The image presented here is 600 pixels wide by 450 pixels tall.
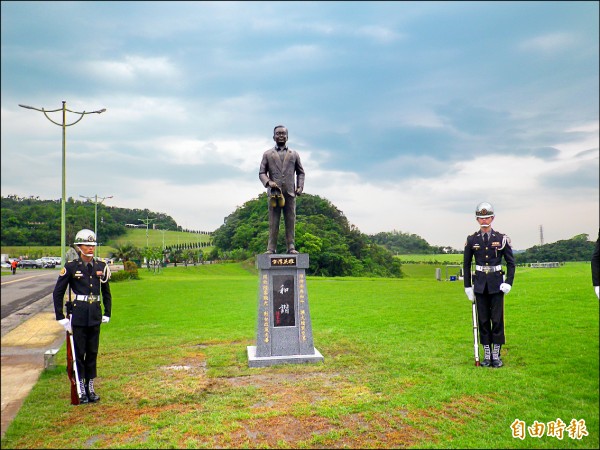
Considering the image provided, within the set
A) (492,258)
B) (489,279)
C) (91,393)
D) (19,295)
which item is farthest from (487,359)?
(19,295)

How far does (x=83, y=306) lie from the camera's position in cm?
568

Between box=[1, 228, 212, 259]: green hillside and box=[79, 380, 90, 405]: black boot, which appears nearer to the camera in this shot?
box=[79, 380, 90, 405]: black boot

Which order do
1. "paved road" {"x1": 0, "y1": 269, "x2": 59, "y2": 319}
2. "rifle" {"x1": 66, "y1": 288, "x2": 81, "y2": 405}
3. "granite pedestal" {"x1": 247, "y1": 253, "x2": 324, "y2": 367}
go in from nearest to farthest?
"rifle" {"x1": 66, "y1": 288, "x2": 81, "y2": 405} < "granite pedestal" {"x1": 247, "y1": 253, "x2": 324, "y2": 367} < "paved road" {"x1": 0, "y1": 269, "x2": 59, "y2": 319}

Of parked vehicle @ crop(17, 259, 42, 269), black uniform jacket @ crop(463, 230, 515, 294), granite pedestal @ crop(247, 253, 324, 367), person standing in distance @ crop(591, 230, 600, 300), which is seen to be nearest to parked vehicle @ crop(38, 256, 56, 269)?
parked vehicle @ crop(17, 259, 42, 269)

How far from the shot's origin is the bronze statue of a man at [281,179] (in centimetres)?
796

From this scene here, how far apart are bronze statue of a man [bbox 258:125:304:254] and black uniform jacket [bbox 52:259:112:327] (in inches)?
116

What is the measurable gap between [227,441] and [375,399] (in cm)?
181

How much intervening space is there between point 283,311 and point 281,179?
2.18 metres

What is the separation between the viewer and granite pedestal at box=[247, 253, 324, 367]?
7.48 metres

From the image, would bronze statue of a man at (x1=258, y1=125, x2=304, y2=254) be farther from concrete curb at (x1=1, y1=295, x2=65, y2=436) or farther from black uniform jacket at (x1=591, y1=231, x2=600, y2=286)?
black uniform jacket at (x1=591, y1=231, x2=600, y2=286)

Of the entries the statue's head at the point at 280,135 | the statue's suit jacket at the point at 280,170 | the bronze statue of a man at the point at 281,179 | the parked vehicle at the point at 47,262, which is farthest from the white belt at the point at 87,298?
the parked vehicle at the point at 47,262

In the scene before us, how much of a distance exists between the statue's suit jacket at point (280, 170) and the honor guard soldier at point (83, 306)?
123 inches

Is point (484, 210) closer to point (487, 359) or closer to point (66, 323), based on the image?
point (487, 359)

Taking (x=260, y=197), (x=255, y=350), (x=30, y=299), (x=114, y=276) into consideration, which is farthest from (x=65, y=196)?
(x=260, y=197)
